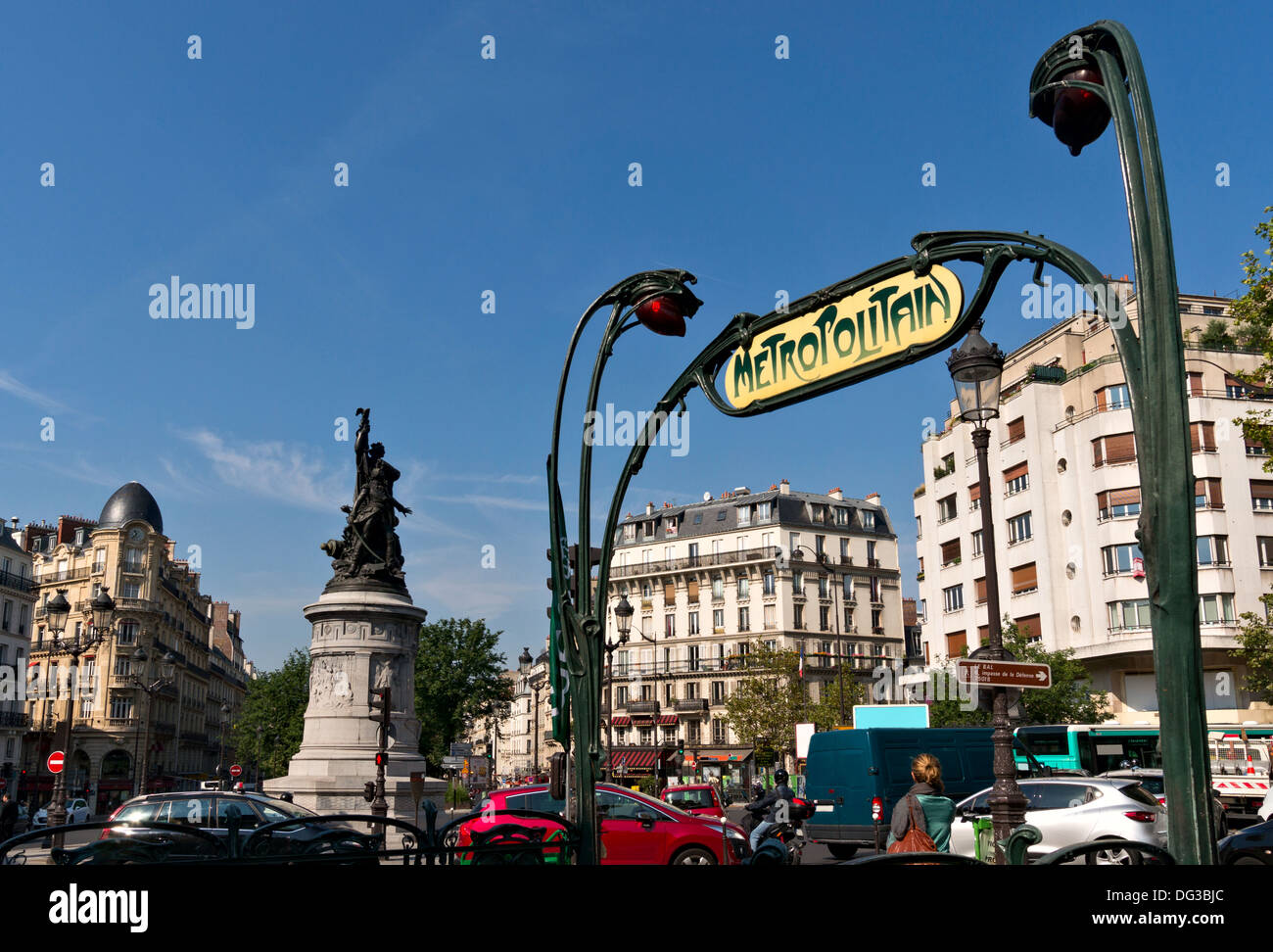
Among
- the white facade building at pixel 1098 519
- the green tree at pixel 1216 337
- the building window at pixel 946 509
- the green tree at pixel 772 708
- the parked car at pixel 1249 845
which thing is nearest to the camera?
the parked car at pixel 1249 845

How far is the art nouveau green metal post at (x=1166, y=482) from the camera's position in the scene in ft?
12.2

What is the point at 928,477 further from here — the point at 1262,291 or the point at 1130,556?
the point at 1262,291

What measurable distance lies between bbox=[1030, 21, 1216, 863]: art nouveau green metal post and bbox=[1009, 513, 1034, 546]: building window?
1889 inches

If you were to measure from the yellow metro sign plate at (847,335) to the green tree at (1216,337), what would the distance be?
47.6 meters

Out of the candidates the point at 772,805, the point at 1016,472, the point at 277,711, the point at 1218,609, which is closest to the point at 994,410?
the point at 772,805

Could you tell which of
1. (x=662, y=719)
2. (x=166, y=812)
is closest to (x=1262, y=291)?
(x=166, y=812)

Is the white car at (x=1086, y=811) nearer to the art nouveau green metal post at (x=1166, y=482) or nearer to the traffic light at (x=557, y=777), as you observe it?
the traffic light at (x=557, y=777)

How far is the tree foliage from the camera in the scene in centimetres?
4197

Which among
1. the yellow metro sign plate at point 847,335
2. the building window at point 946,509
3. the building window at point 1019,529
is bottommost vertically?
the yellow metro sign plate at point 847,335

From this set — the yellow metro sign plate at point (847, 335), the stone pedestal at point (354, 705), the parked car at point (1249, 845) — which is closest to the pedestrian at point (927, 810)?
the yellow metro sign plate at point (847, 335)

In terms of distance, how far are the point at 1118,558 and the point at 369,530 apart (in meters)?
33.1

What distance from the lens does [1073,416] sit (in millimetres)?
47719

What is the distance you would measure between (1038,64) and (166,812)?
50.2ft

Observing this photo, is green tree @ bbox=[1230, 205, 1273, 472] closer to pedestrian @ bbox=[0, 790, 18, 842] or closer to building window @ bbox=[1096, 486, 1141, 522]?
building window @ bbox=[1096, 486, 1141, 522]
